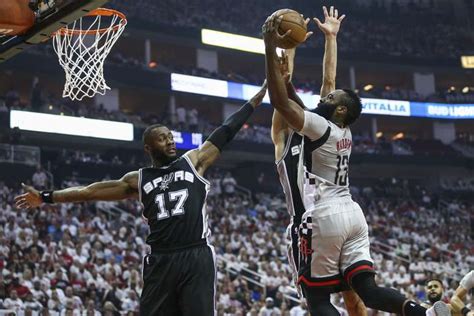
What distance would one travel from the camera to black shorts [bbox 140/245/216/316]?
219 inches

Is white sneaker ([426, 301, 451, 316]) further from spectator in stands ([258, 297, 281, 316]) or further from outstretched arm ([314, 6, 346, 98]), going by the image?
spectator in stands ([258, 297, 281, 316])

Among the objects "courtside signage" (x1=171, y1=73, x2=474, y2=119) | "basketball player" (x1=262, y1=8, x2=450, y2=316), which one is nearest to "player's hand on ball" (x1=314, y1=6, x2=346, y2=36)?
"basketball player" (x1=262, y1=8, x2=450, y2=316)

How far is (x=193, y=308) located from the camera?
5520 mm

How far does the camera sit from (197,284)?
18.3 feet

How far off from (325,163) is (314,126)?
347mm

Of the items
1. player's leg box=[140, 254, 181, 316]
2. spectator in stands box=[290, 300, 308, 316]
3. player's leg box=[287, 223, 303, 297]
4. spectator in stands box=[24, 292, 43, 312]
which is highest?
player's leg box=[287, 223, 303, 297]

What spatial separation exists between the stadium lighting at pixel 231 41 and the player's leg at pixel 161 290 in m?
28.3

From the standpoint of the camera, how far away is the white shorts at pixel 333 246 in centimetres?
576

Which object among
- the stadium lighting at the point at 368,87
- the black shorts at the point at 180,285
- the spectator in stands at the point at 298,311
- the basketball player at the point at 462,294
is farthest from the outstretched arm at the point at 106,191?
the stadium lighting at the point at 368,87

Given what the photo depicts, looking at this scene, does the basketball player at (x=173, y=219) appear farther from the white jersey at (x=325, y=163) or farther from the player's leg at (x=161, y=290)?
the white jersey at (x=325, y=163)

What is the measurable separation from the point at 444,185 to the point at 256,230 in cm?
1724


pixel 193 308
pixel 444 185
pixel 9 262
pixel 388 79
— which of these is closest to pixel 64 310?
pixel 9 262

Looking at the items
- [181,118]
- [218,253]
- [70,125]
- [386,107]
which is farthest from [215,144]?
[386,107]

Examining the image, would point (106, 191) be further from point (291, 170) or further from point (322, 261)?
point (322, 261)
